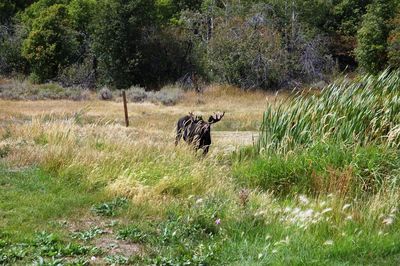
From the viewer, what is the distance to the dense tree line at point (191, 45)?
34.8m

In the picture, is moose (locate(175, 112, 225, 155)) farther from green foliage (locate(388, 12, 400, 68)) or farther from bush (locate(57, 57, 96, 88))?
bush (locate(57, 57, 96, 88))

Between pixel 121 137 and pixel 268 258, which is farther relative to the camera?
pixel 121 137

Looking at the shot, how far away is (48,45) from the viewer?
3853 centimetres

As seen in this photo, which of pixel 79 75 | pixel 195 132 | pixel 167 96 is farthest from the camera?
pixel 79 75

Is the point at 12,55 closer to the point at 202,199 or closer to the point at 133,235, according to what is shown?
the point at 202,199

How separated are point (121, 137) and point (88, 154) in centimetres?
185

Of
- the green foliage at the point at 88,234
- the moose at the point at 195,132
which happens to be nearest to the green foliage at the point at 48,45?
the moose at the point at 195,132

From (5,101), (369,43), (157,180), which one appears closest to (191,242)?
(157,180)

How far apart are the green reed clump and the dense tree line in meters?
24.5

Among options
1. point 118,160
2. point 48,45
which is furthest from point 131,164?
point 48,45

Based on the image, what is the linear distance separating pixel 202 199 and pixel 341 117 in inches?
138

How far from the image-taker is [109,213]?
6.14m

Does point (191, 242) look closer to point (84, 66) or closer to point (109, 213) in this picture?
point (109, 213)

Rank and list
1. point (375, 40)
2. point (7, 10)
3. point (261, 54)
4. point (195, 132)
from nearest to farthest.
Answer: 1. point (195, 132)
2. point (261, 54)
3. point (375, 40)
4. point (7, 10)
